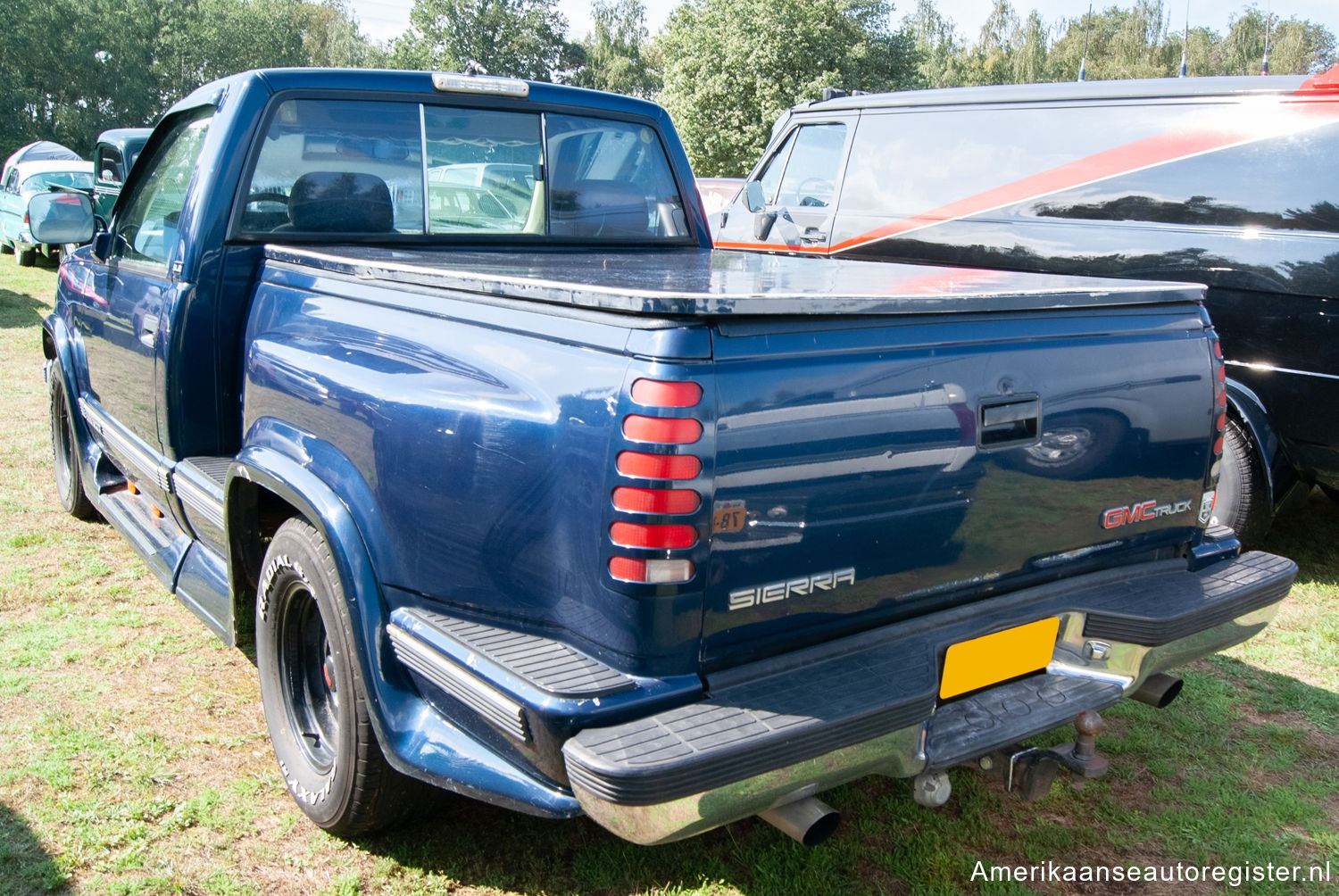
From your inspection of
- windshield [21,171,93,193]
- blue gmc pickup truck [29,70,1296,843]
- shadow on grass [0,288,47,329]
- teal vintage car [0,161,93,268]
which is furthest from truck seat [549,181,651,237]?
teal vintage car [0,161,93,268]

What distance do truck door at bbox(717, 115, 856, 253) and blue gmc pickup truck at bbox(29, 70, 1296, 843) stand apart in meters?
3.86

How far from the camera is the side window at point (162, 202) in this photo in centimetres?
357

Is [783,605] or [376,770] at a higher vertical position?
[783,605]

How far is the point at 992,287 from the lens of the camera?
2.45 m

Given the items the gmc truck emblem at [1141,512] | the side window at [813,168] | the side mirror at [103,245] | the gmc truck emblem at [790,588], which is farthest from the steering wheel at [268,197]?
the side window at [813,168]

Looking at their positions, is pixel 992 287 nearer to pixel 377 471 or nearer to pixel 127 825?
pixel 377 471

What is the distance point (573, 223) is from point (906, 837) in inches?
A: 102

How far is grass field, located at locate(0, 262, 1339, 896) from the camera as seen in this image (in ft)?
8.41

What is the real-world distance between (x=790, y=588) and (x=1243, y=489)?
12.5 feet

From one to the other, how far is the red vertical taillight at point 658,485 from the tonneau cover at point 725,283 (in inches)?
6.6

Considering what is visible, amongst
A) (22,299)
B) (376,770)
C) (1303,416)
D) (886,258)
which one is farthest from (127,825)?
(22,299)

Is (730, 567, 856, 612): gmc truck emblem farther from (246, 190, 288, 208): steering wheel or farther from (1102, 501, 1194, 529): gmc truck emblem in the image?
(246, 190, 288, 208): steering wheel

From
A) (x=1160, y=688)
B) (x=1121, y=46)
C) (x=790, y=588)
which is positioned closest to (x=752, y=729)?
(x=790, y=588)

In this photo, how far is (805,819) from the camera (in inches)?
78.1
